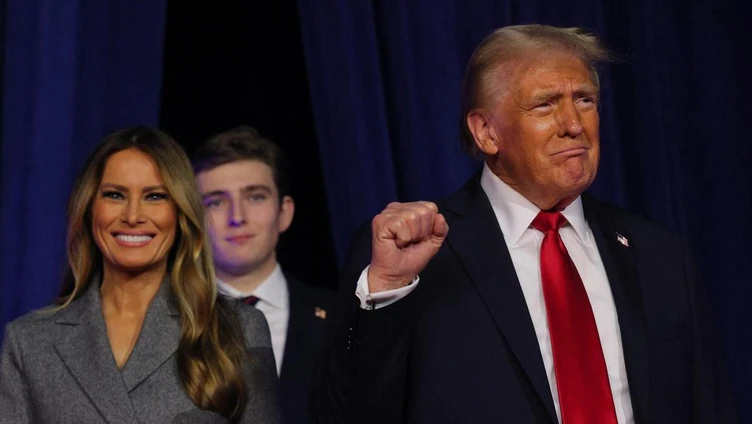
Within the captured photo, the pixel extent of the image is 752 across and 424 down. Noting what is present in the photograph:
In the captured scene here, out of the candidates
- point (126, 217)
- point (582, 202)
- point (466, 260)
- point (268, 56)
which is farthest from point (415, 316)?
point (268, 56)

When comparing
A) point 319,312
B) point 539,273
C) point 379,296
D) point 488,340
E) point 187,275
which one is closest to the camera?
point 379,296

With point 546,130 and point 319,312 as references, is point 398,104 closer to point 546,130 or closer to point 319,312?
point 319,312

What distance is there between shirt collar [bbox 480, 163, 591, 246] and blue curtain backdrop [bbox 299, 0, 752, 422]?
0.90 m

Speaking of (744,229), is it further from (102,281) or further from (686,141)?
(102,281)

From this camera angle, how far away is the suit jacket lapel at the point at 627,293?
204 centimetres

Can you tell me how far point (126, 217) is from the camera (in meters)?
2.43

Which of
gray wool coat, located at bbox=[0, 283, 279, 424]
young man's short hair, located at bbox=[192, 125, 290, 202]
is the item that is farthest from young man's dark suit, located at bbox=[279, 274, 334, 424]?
gray wool coat, located at bbox=[0, 283, 279, 424]

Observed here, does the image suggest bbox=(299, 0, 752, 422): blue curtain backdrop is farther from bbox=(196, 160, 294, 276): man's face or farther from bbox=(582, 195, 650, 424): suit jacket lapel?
bbox=(582, 195, 650, 424): suit jacket lapel

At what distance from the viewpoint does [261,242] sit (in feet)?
10.2

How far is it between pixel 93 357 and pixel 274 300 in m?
0.78

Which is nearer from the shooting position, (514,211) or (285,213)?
(514,211)

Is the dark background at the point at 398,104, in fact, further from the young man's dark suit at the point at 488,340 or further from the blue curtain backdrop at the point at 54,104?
the young man's dark suit at the point at 488,340

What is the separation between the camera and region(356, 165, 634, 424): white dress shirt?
205cm

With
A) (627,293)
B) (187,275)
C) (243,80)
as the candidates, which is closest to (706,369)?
(627,293)
